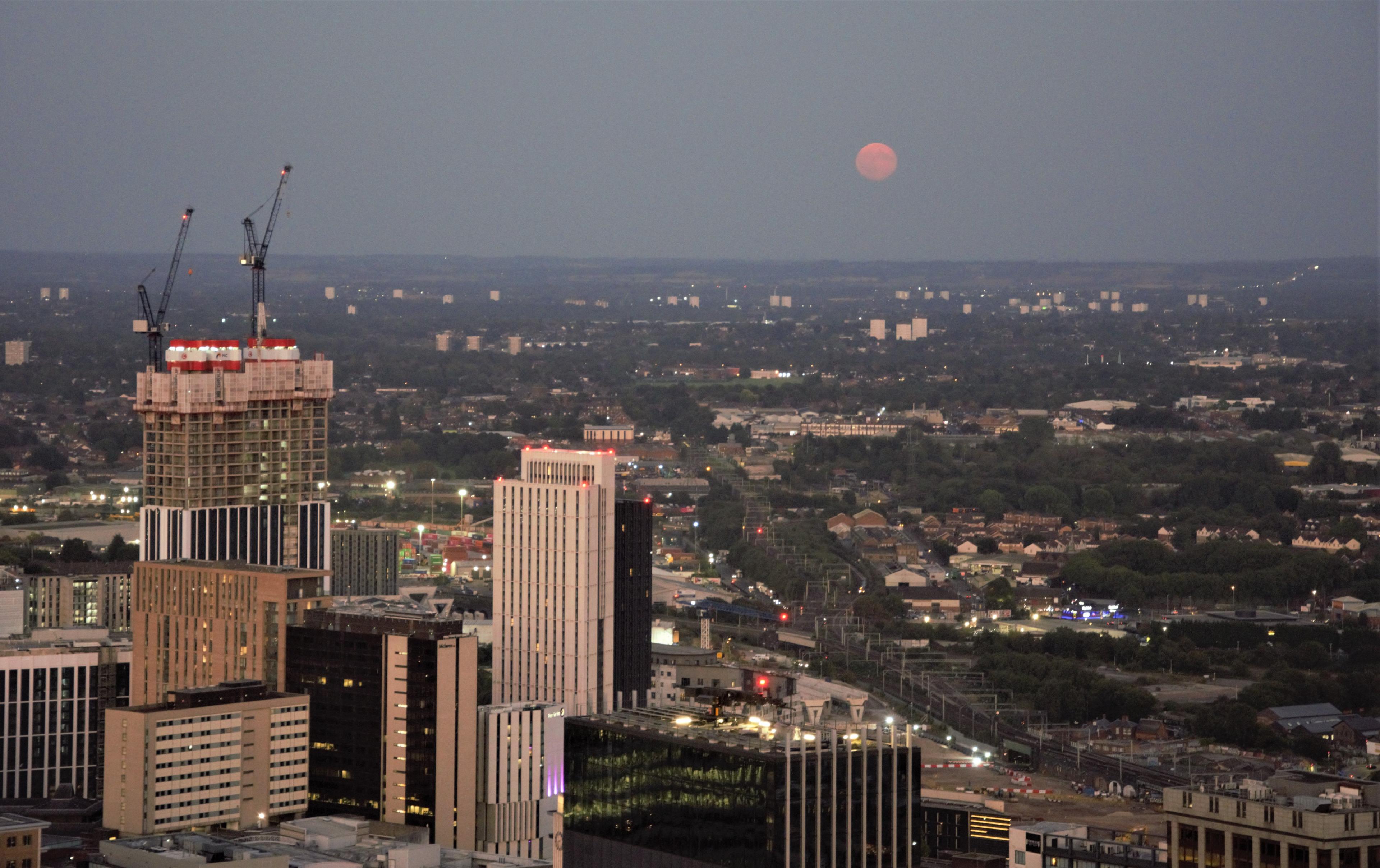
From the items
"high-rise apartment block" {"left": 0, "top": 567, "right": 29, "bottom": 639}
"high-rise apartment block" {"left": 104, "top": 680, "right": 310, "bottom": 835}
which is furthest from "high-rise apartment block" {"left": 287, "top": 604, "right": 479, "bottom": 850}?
"high-rise apartment block" {"left": 0, "top": 567, "right": 29, "bottom": 639}

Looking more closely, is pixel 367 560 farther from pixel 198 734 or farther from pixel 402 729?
pixel 198 734

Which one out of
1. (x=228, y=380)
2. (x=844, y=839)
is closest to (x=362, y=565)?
(x=228, y=380)

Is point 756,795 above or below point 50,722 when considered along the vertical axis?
above

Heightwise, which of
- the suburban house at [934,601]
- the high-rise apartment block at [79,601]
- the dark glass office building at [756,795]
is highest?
the dark glass office building at [756,795]

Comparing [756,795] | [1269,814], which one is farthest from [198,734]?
[1269,814]

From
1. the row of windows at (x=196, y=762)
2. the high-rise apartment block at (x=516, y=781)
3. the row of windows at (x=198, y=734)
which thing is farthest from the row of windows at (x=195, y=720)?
the high-rise apartment block at (x=516, y=781)

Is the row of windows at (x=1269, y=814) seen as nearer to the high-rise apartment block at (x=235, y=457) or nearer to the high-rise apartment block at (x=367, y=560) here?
the high-rise apartment block at (x=235, y=457)

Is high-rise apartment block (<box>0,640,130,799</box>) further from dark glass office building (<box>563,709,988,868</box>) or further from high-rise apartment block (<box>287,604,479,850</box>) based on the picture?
dark glass office building (<box>563,709,988,868</box>)
